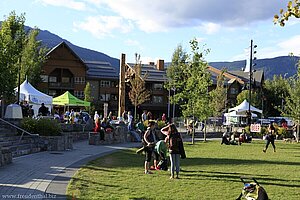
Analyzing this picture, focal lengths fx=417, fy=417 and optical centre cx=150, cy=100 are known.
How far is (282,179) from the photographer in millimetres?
12414

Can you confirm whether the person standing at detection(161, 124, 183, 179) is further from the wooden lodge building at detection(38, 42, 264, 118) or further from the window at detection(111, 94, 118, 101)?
the window at detection(111, 94, 118, 101)

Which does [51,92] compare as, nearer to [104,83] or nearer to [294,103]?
[104,83]

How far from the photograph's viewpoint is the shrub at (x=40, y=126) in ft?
62.2

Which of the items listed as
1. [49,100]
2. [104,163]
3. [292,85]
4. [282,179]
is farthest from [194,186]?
[292,85]

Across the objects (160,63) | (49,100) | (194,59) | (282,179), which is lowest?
(282,179)

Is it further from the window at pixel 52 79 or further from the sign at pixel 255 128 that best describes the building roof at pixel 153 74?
the sign at pixel 255 128

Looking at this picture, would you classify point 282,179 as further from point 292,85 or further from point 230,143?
point 292,85

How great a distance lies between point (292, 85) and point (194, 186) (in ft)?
97.5

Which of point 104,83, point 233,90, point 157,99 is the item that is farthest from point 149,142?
point 233,90

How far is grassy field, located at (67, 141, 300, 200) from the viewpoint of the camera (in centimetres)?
962

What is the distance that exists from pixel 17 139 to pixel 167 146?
23.7ft

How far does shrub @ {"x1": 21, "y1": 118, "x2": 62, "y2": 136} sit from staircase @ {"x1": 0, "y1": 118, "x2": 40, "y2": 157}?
0.45 m

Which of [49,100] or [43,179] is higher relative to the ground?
[49,100]

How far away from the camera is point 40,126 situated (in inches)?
→ 751
